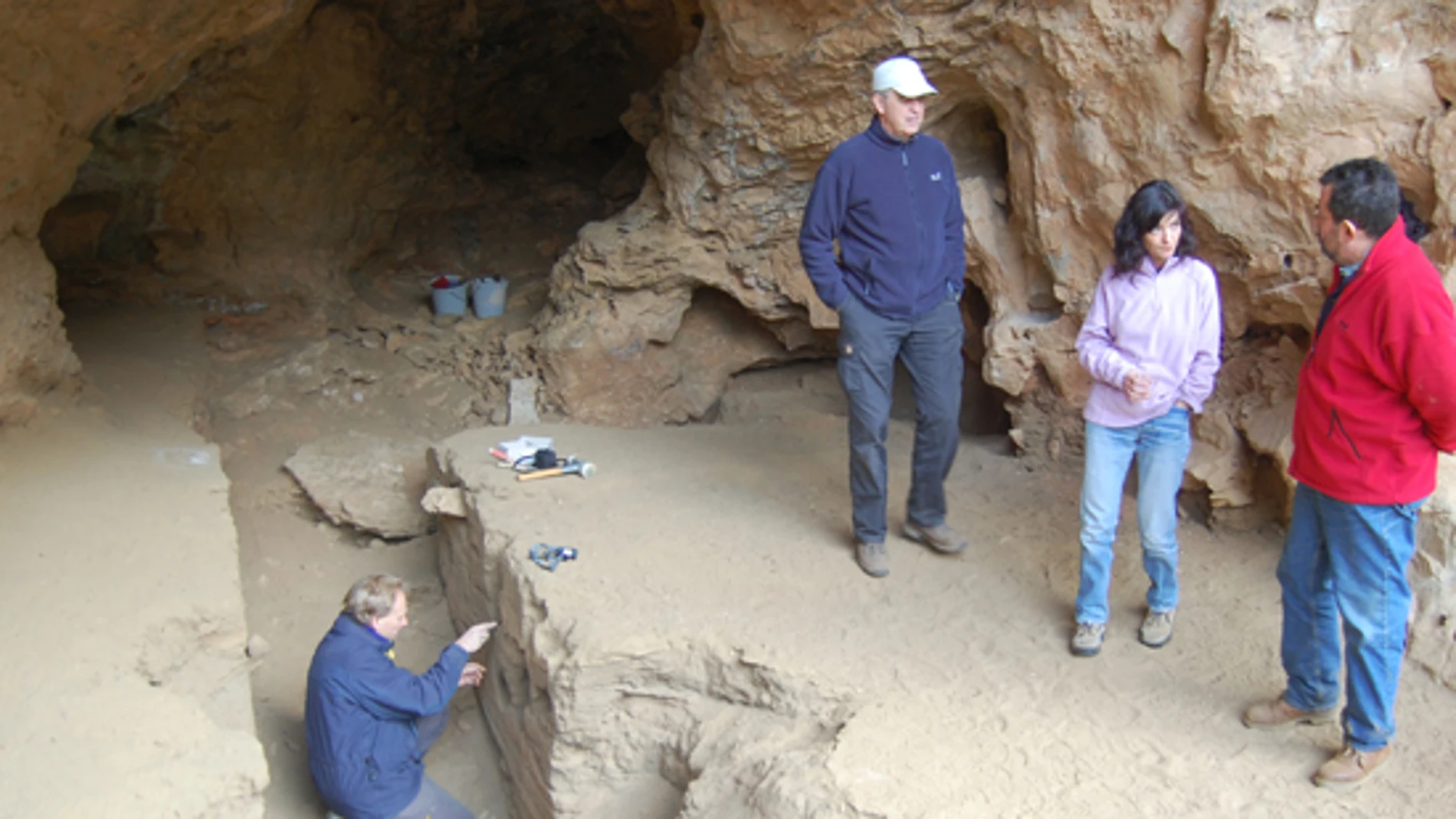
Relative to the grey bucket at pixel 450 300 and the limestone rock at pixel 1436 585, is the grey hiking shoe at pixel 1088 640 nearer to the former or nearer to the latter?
the limestone rock at pixel 1436 585

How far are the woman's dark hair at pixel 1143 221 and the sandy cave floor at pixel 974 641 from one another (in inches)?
51.2

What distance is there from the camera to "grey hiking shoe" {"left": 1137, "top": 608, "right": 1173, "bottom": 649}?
370cm

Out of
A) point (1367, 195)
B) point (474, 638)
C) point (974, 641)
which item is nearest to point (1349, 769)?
point (974, 641)

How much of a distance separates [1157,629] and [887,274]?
1.53 m

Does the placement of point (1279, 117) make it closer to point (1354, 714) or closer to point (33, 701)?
point (1354, 714)

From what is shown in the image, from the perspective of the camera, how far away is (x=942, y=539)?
4367 mm

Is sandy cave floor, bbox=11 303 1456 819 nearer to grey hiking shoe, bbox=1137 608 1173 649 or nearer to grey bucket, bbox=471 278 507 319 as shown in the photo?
grey hiking shoe, bbox=1137 608 1173 649

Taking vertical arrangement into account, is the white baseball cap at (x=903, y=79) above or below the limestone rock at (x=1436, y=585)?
above

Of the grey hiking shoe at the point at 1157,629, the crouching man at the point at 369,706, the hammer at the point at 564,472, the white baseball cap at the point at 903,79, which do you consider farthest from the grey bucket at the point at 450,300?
the grey hiking shoe at the point at 1157,629

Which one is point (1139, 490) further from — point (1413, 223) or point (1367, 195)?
point (1413, 223)

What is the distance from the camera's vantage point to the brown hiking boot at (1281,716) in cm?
322

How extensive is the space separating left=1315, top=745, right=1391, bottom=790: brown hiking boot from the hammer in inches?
128

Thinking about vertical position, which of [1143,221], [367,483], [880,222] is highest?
[1143,221]

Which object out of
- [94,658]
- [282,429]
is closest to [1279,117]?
[94,658]
